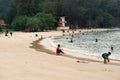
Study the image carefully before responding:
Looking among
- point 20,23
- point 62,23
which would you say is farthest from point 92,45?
point 62,23

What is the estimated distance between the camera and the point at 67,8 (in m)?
124

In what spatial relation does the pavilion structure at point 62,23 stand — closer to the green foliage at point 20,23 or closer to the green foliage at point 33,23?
the green foliage at point 33,23

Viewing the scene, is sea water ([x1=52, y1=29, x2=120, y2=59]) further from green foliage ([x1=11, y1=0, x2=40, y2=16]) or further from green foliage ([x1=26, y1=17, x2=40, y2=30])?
green foliage ([x1=11, y1=0, x2=40, y2=16])

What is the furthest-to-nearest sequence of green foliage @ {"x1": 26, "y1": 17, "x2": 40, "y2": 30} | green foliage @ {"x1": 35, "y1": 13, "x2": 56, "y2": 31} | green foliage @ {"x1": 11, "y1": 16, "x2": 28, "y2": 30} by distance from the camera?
green foliage @ {"x1": 35, "y1": 13, "x2": 56, "y2": 31}
green foliage @ {"x1": 11, "y1": 16, "x2": 28, "y2": 30}
green foliage @ {"x1": 26, "y1": 17, "x2": 40, "y2": 30}

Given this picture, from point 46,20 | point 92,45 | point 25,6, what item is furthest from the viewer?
point 25,6

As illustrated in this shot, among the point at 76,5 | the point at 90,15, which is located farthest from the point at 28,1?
the point at 90,15

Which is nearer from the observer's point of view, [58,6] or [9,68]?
[9,68]

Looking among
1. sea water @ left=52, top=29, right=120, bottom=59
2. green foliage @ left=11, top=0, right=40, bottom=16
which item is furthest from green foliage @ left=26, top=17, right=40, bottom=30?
sea water @ left=52, top=29, right=120, bottom=59

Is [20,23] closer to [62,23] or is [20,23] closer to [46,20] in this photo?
[46,20]

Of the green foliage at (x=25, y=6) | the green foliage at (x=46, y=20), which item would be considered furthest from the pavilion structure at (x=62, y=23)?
the green foliage at (x=25, y=6)

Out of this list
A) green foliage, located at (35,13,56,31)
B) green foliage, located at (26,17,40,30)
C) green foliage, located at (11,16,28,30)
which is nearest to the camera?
green foliage, located at (26,17,40,30)

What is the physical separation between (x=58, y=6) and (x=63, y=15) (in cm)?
427

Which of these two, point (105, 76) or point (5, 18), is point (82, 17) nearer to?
point (5, 18)

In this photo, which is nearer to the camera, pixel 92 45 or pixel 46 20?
pixel 92 45
